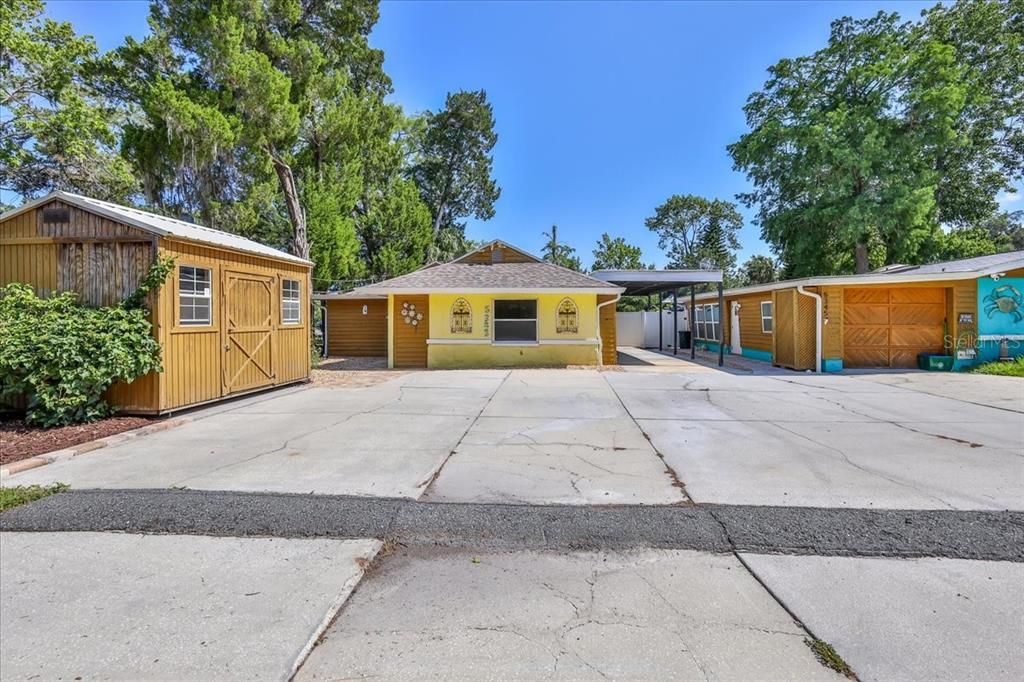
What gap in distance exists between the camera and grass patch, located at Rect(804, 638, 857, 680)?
7.08 ft

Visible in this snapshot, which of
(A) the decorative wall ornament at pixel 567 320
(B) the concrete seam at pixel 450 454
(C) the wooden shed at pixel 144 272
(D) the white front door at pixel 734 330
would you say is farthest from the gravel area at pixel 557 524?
(D) the white front door at pixel 734 330

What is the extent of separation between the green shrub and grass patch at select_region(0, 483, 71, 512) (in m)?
2.67

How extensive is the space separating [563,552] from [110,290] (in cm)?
812

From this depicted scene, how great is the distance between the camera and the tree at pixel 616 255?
36000 millimetres

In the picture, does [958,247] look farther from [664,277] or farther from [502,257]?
[502,257]

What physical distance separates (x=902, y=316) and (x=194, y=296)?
1805 cm

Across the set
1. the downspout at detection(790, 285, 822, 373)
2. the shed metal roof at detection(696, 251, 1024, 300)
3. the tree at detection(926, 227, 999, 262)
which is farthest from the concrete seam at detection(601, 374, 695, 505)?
the tree at detection(926, 227, 999, 262)

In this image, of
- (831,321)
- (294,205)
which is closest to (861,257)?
(831,321)

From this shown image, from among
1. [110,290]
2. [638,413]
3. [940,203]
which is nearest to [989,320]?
[638,413]

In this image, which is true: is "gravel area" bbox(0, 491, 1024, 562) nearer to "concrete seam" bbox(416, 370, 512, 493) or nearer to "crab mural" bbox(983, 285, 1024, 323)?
"concrete seam" bbox(416, 370, 512, 493)

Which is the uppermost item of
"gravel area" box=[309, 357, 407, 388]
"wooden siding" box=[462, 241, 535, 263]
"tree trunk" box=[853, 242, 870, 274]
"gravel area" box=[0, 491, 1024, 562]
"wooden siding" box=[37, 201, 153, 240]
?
"tree trunk" box=[853, 242, 870, 274]

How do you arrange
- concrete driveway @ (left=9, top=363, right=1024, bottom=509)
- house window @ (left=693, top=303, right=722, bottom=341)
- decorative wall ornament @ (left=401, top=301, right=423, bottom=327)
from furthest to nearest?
house window @ (left=693, top=303, right=722, bottom=341) → decorative wall ornament @ (left=401, top=301, right=423, bottom=327) → concrete driveway @ (left=9, top=363, right=1024, bottom=509)

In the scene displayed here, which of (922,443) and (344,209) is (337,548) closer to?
(922,443)

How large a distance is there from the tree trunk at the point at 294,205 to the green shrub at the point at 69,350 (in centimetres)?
1102
